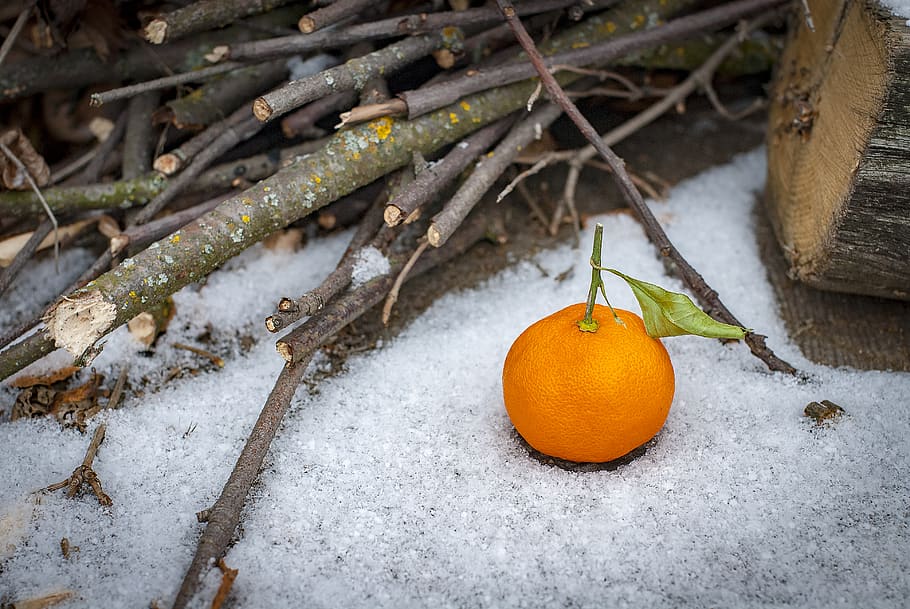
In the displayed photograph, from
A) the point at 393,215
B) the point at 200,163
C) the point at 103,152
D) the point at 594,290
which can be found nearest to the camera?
the point at 594,290

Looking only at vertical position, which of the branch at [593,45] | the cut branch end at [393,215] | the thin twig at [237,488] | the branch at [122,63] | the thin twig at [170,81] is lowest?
the thin twig at [237,488]

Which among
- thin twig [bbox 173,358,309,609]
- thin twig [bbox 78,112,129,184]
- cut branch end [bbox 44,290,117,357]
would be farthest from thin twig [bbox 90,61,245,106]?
thin twig [bbox 173,358,309,609]

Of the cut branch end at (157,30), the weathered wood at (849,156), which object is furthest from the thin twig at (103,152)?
the weathered wood at (849,156)

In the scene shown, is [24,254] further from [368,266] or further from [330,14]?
[330,14]

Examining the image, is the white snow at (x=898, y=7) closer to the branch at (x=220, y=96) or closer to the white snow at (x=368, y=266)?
the white snow at (x=368, y=266)

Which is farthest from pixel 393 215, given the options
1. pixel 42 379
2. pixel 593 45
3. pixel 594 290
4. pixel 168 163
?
pixel 42 379
